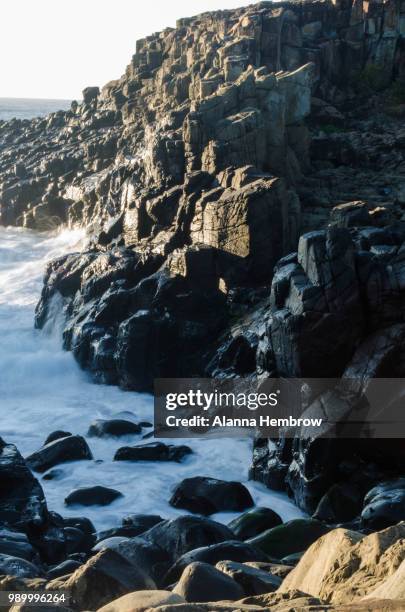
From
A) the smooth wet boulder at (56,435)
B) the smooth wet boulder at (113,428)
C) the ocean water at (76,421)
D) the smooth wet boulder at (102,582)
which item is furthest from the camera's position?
the smooth wet boulder at (113,428)

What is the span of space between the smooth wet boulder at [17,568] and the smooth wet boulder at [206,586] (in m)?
3.13

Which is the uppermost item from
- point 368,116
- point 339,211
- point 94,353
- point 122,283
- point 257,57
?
point 257,57

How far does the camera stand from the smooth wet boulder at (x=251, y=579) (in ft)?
37.2

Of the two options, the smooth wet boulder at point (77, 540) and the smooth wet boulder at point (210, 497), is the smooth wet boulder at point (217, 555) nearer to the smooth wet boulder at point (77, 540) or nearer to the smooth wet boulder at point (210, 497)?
the smooth wet boulder at point (77, 540)

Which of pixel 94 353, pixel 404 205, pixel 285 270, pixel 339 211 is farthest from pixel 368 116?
pixel 285 270

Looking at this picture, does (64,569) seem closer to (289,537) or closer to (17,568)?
(17,568)

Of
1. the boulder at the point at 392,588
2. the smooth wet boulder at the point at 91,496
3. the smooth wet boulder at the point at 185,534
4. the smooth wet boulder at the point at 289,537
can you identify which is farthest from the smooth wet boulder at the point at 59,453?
the boulder at the point at 392,588

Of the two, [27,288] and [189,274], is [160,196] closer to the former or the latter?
[189,274]

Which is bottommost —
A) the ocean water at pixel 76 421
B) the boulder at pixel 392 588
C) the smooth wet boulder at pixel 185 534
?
the ocean water at pixel 76 421

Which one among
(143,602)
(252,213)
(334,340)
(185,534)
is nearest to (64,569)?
(185,534)

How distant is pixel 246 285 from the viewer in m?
30.1

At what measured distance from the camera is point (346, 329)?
2081 centimetres

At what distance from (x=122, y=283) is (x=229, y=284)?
468 centimetres

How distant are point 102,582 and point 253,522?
6.91 meters
